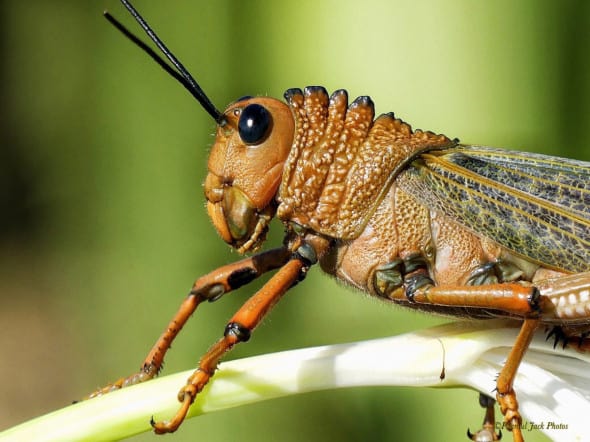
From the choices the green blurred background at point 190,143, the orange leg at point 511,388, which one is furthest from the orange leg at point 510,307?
the green blurred background at point 190,143

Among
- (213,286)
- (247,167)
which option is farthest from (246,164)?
(213,286)

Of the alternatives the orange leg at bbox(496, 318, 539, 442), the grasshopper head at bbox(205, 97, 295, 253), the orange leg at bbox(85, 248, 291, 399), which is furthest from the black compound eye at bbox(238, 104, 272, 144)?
the orange leg at bbox(496, 318, 539, 442)

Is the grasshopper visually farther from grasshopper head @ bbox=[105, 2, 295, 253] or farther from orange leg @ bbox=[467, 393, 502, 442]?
orange leg @ bbox=[467, 393, 502, 442]

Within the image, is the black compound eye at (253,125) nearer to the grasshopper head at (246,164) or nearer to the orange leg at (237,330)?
the grasshopper head at (246,164)

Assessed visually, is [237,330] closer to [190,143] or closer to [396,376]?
[396,376]

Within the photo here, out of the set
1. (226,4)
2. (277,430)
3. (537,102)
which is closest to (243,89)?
(226,4)
